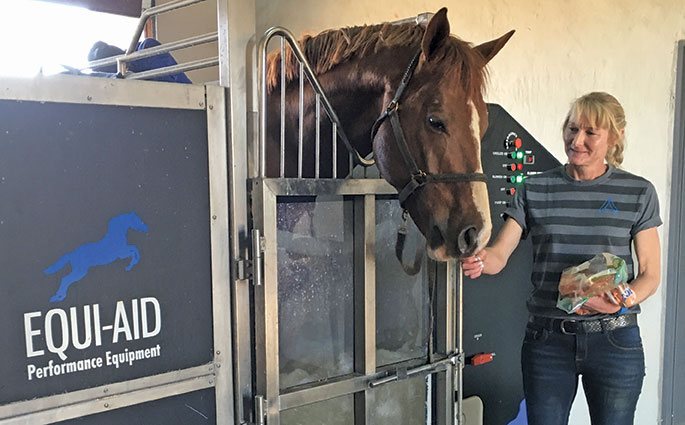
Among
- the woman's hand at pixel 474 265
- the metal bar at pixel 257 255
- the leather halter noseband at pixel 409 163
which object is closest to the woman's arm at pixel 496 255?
the woman's hand at pixel 474 265

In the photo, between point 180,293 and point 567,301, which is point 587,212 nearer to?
point 567,301

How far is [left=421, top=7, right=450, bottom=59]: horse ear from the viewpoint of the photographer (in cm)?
115

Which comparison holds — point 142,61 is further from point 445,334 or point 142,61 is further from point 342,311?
point 445,334

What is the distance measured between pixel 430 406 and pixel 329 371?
351mm

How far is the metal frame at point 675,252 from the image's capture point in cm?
241

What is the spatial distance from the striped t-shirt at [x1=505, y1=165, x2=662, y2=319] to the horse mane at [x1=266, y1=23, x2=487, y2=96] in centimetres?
44

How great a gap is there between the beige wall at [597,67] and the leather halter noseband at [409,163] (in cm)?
122

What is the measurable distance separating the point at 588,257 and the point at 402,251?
0.50 meters

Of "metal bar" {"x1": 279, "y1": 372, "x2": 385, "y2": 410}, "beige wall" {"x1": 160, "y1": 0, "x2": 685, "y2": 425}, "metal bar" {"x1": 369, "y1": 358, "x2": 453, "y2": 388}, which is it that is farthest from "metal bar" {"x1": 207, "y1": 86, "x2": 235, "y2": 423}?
"beige wall" {"x1": 160, "y1": 0, "x2": 685, "y2": 425}

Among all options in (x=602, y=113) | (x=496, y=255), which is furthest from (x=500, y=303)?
(x=602, y=113)

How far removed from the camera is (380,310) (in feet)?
4.54

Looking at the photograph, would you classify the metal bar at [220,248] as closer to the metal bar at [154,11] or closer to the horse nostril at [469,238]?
the metal bar at [154,11]

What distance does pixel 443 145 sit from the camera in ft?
3.78

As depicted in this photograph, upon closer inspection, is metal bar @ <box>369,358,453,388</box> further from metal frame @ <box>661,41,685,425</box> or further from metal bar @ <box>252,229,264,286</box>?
metal frame @ <box>661,41,685,425</box>
